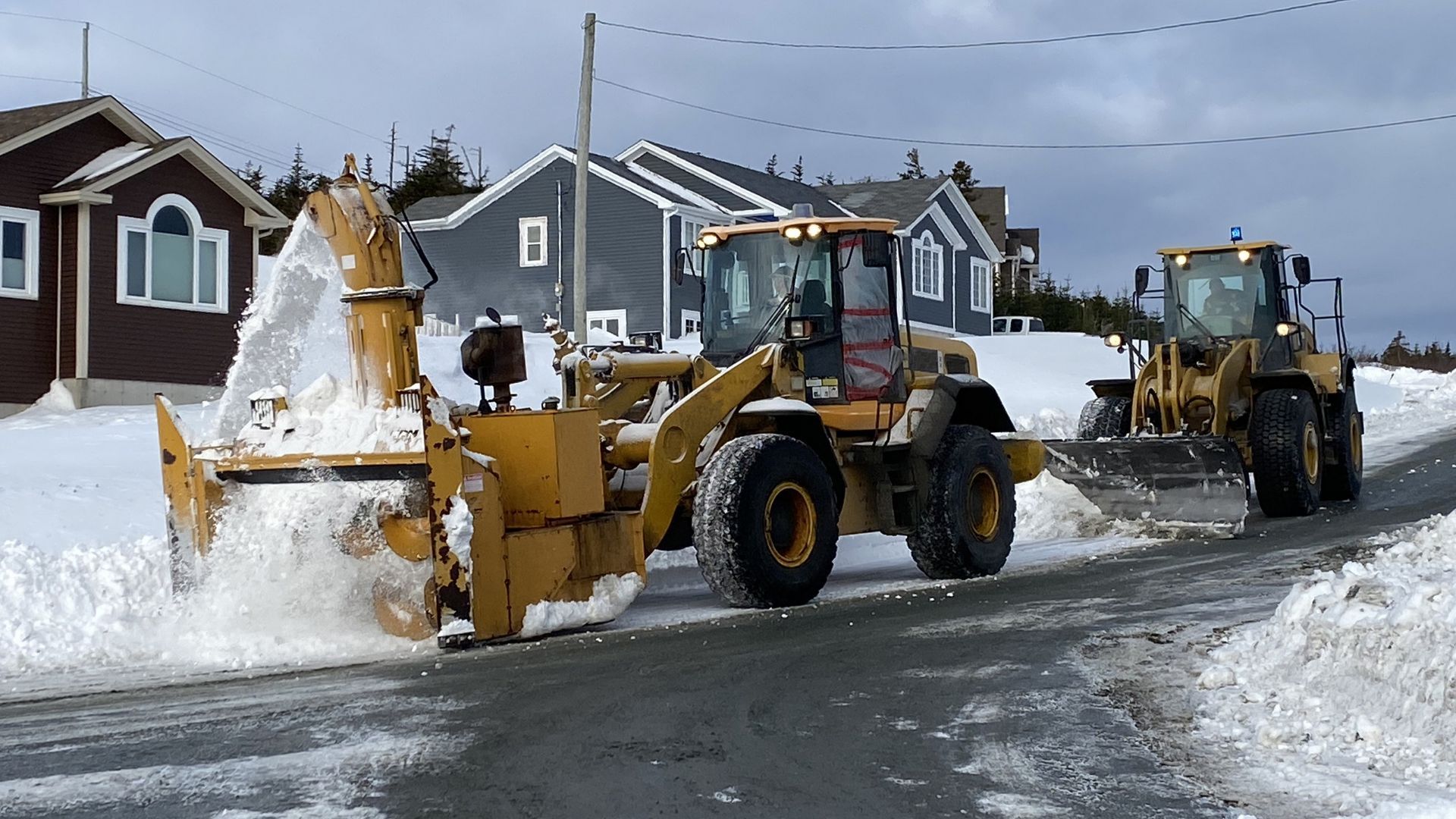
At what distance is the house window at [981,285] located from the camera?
45562 mm

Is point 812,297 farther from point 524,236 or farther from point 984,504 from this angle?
point 524,236

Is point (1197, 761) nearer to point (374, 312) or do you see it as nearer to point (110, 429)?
point (374, 312)

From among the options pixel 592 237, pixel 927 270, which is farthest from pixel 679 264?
pixel 927 270

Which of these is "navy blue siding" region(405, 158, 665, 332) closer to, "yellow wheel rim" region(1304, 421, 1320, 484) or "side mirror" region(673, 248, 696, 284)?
"yellow wheel rim" region(1304, 421, 1320, 484)

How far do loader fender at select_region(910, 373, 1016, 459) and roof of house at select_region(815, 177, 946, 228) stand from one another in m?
27.9

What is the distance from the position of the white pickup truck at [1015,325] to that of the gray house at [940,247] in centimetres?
216

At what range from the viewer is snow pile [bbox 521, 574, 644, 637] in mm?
8742

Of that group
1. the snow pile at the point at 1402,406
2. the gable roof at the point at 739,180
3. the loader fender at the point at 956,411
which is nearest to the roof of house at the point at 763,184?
the gable roof at the point at 739,180

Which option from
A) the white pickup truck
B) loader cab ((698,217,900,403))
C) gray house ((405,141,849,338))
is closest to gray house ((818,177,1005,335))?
the white pickup truck

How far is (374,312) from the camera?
876 cm

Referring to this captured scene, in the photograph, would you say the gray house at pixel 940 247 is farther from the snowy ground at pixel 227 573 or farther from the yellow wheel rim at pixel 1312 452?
the snowy ground at pixel 227 573

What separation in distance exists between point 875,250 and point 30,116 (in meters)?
16.2

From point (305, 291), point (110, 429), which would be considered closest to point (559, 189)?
point (110, 429)

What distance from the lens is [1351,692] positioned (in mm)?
6148
